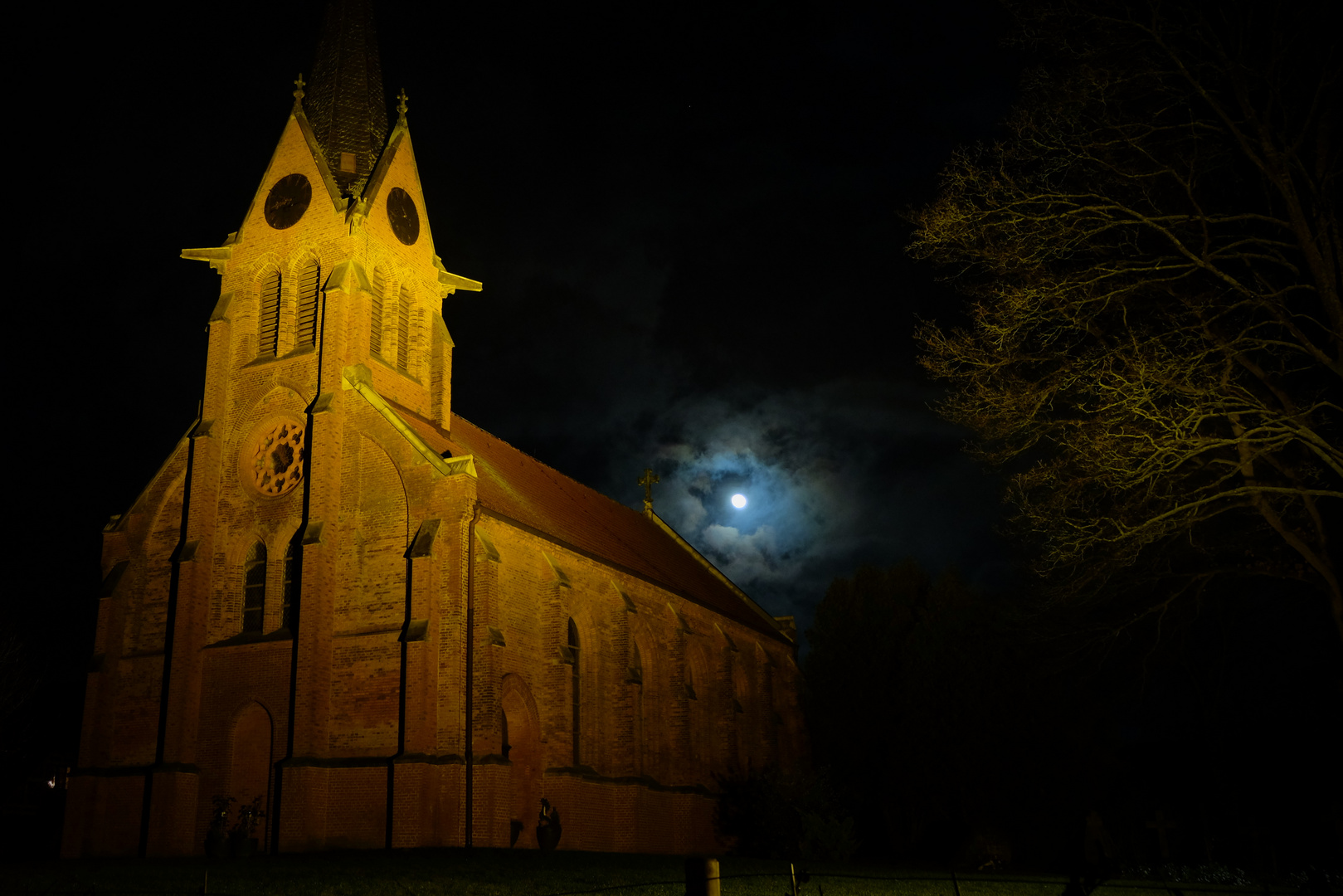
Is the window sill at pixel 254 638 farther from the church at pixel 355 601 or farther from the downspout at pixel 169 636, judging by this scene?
the downspout at pixel 169 636

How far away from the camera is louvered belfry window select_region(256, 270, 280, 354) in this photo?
30.4m

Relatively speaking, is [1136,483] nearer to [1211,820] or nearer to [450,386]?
[450,386]

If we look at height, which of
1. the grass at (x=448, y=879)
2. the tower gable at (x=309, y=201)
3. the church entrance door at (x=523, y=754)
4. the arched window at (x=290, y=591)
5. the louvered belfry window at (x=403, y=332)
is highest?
the tower gable at (x=309, y=201)

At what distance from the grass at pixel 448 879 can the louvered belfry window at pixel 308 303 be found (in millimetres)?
14009

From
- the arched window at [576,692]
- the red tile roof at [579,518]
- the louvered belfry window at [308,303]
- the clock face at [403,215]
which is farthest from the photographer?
the clock face at [403,215]

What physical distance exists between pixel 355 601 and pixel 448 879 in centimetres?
1143

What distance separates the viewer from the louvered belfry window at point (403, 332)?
31625mm

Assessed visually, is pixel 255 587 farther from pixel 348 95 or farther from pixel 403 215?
pixel 348 95

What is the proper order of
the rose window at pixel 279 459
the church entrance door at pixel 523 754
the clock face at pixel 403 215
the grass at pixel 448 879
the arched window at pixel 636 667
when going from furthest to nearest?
the clock face at pixel 403 215 → the arched window at pixel 636 667 → the rose window at pixel 279 459 → the church entrance door at pixel 523 754 → the grass at pixel 448 879

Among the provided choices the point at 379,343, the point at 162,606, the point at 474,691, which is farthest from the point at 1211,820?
the point at 162,606

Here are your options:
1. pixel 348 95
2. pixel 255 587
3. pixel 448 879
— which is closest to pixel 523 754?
pixel 255 587

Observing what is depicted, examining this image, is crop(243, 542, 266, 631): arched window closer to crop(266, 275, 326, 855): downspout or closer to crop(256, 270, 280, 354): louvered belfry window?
crop(266, 275, 326, 855): downspout

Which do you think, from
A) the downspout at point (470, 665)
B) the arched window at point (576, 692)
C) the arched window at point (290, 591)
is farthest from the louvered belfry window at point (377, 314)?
the arched window at point (576, 692)

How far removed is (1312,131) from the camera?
50.4 feet
